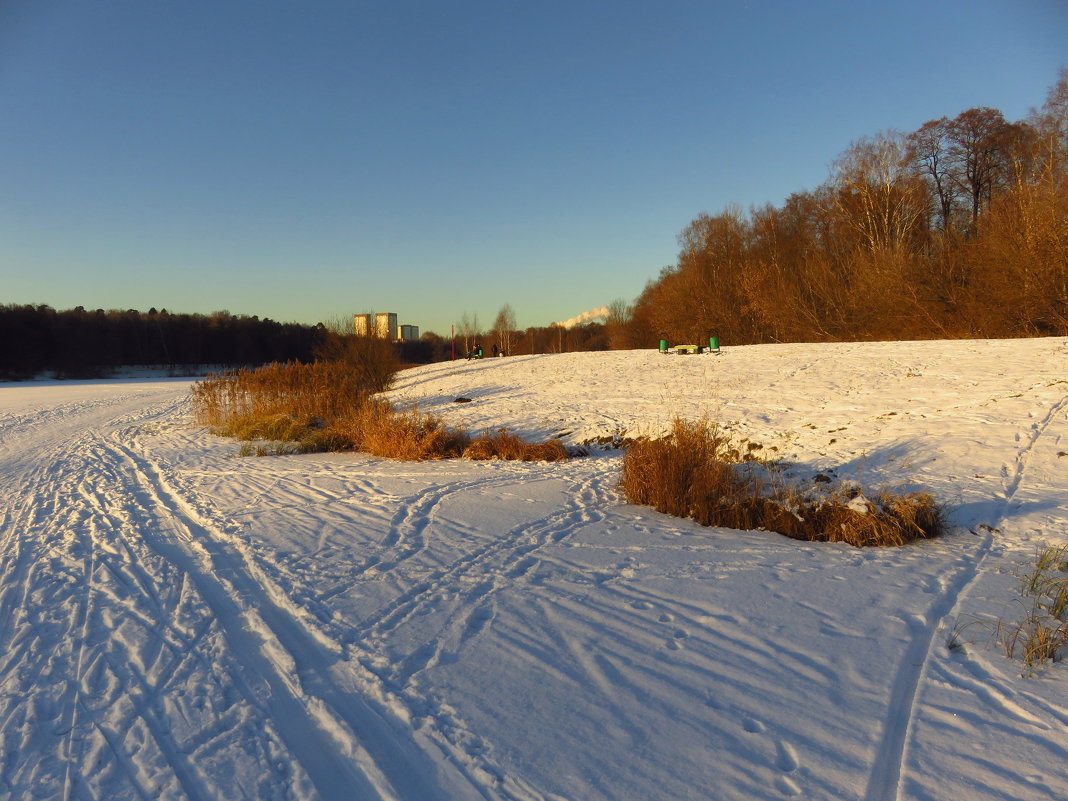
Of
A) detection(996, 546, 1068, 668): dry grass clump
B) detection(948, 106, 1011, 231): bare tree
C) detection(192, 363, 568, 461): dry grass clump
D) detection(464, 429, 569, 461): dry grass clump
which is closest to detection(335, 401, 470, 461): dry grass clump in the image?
detection(192, 363, 568, 461): dry grass clump

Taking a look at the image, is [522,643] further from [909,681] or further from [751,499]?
[751,499]

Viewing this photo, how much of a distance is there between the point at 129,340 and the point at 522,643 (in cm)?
7446

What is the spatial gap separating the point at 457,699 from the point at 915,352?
17872 mm

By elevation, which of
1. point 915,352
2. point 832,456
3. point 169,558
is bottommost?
point 169,558

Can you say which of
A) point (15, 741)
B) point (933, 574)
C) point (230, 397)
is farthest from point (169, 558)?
point (230, 397)

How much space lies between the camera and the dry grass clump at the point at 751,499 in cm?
592

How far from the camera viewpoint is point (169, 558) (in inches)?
228

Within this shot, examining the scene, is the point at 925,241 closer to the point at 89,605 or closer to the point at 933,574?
the point at 933,574

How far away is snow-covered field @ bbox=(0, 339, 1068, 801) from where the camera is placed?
2.71 meters

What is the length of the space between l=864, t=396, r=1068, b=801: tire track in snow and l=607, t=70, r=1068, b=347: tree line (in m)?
19.8

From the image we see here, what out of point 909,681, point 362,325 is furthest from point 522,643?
→ point 362,325

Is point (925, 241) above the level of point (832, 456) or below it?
above

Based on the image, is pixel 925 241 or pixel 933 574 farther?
pixel 925 241

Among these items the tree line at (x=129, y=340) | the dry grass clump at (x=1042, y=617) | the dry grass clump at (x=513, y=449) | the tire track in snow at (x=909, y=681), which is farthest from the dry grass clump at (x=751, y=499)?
the tree line at (x=129, y=340)
